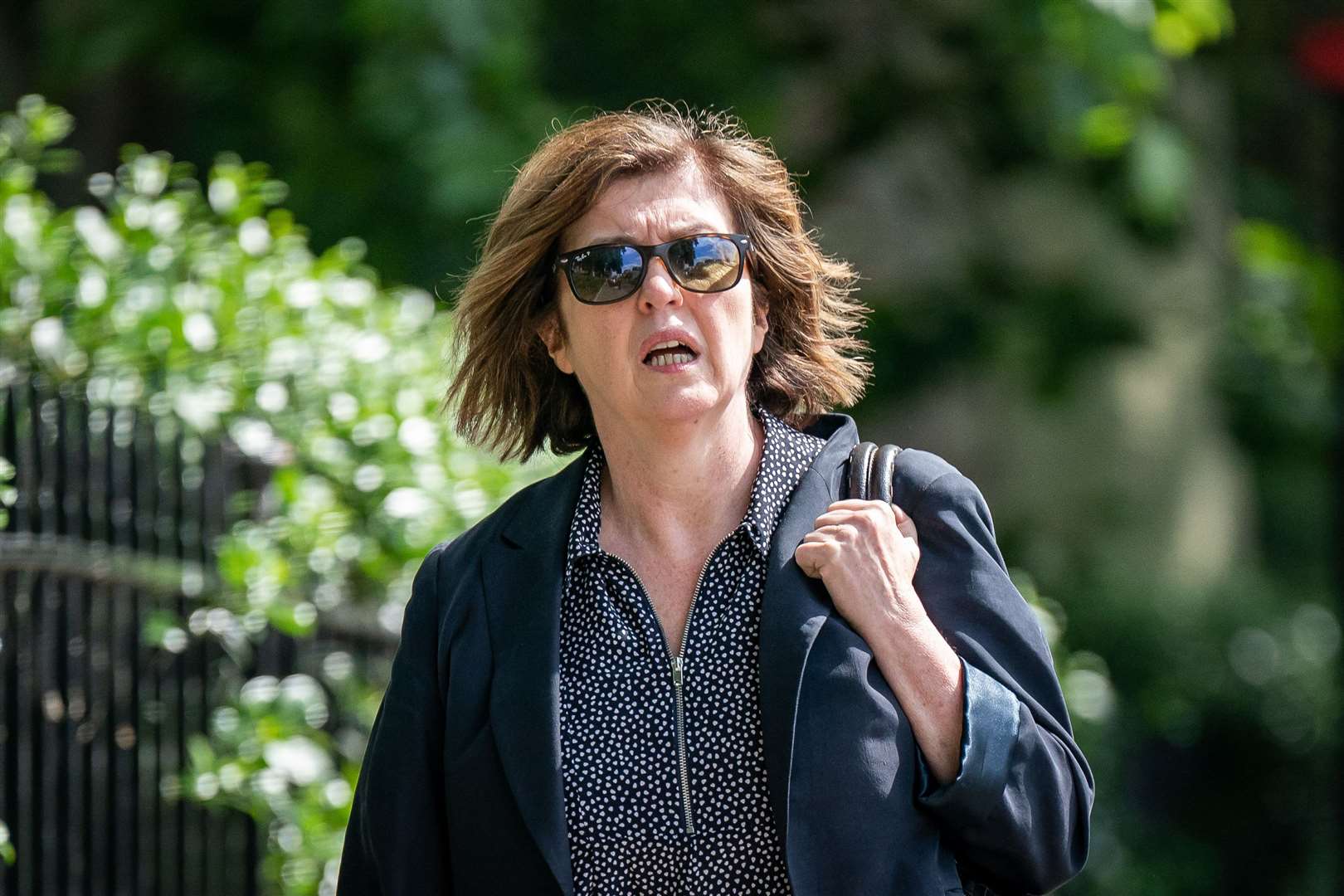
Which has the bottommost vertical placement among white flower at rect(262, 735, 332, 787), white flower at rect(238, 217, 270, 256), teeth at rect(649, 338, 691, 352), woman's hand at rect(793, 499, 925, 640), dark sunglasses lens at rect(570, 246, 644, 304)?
white flower at rect(262, 735, 332, 787)

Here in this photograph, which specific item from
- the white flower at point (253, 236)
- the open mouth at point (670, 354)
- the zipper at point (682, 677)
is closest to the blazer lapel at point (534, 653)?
the zipper at point (682, 677)

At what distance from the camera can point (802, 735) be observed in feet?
6.58

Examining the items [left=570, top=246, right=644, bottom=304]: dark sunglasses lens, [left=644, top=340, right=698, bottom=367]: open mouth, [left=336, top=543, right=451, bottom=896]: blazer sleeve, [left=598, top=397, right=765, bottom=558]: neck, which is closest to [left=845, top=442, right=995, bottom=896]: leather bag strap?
[left=598, top=397, right=765, bottom=558]: neck

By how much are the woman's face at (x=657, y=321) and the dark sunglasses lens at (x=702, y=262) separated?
13 mm

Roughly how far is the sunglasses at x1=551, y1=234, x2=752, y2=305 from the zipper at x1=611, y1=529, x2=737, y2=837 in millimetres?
334

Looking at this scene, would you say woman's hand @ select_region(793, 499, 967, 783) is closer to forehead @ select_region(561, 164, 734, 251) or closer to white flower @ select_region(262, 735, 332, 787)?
forehead @ select_region(561, 164, 734, 251)

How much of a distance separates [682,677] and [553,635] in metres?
0.18

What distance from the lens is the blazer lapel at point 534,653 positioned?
6.78ft

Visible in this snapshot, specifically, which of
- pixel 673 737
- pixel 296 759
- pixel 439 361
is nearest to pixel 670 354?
pixel 673 737

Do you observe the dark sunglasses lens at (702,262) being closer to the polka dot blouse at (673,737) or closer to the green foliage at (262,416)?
the polka dot blouse at (673,737)

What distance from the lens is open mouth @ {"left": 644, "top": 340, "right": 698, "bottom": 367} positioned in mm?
2174

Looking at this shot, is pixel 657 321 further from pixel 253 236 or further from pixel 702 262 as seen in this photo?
pixel 253 236

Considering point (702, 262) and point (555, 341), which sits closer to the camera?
point (702, 262)

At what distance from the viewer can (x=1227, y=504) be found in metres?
8.49
